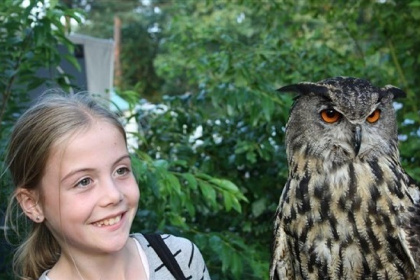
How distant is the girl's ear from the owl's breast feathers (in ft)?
2.79

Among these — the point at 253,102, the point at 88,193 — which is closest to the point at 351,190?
the point at 88,193

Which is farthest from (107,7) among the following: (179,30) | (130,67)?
(179,30)

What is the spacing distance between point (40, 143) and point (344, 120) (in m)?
0.97

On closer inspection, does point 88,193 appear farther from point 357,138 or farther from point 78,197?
point 357,138

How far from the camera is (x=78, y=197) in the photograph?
160cm

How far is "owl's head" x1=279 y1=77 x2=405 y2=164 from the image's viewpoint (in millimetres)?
1952

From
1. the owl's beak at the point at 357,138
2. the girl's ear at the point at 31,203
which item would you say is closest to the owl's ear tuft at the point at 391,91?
the owl's beak at the point at 357,138

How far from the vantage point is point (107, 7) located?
3188 cm

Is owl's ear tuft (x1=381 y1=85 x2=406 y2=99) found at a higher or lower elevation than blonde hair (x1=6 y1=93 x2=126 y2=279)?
higher

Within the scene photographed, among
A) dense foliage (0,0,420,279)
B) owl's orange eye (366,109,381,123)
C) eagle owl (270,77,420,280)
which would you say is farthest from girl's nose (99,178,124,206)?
dense foliage (0,0,420,279)

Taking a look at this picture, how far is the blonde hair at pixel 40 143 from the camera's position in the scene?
1660mm

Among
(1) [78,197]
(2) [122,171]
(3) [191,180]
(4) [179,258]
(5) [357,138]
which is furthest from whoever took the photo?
(3) [191,180]

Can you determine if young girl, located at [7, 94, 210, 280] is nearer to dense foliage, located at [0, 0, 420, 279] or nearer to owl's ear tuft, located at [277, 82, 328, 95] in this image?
owl's ear tuft, located at [277, 82, 328, 95]

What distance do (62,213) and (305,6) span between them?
293 cm
